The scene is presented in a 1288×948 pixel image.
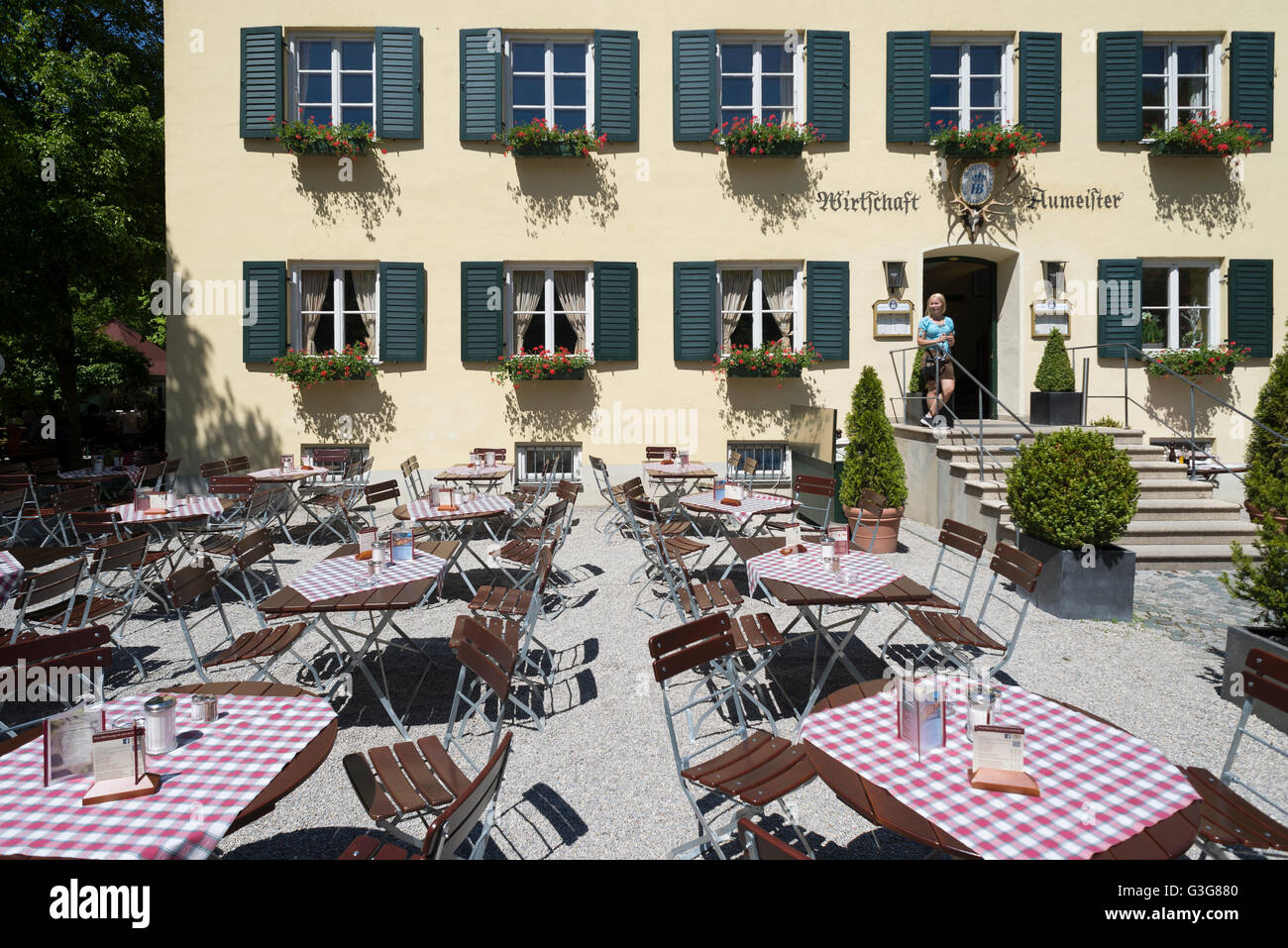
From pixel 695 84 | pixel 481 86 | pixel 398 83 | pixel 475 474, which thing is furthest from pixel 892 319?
pixel 398 83

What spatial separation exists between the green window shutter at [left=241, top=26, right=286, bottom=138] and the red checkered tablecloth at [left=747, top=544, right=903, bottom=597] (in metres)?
9.82

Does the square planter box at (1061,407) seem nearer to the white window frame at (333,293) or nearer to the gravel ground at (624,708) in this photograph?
the gravel ground at (624,708)

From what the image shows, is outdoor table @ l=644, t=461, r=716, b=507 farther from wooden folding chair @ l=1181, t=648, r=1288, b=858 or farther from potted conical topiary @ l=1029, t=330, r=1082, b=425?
wooden folding chair @ l=1181, t=648, r=1288, b=858

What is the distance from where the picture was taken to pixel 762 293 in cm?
1091

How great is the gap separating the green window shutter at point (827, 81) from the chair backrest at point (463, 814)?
34.3 feet

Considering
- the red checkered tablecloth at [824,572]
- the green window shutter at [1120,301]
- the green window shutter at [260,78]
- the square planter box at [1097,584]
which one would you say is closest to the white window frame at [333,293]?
the green window shutter at [260,78]

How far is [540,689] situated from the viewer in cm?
454

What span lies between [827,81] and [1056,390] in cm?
525

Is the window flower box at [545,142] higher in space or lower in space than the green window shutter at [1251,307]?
higher

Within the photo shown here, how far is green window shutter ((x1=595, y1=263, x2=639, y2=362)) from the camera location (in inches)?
417

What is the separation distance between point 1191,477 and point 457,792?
8946 millimetres

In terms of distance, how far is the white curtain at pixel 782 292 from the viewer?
10.9 m
